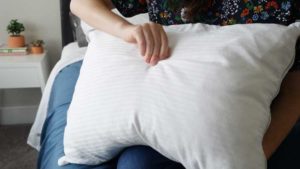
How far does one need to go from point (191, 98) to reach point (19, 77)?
4.79ft

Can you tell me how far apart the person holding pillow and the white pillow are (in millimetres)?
29

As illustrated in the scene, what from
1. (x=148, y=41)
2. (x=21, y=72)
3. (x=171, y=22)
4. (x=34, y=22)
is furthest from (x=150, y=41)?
(x=34, y=22)

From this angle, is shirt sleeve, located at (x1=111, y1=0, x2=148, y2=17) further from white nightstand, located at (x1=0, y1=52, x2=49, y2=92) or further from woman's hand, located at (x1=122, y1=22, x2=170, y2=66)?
white nightstand, located at (x1=0, y1=52, x2=49, y2=92)

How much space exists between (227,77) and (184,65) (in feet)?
0.27

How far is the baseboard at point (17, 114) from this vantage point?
84.9 inches

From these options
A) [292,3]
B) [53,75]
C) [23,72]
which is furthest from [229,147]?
[23,72]

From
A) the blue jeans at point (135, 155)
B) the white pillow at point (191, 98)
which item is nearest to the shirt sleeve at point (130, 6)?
the white pillow at point (191, 98)

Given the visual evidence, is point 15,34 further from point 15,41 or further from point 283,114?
point 283,114

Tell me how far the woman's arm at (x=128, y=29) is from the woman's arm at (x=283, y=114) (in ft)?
0.82

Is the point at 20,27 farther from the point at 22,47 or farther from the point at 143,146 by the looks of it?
the point at 143,146

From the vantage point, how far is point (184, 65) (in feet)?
2.03

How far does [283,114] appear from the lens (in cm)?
69

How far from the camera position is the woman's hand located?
26.6 inches

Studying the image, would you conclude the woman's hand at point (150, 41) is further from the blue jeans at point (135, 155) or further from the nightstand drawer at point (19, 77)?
the nightstand drawer at point (19, 77)
